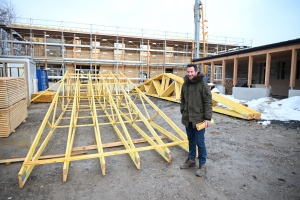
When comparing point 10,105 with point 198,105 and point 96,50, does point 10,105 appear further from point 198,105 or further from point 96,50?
point 96,50

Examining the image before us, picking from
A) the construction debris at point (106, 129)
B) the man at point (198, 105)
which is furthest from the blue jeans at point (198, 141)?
the construction debris at point (106, 129)

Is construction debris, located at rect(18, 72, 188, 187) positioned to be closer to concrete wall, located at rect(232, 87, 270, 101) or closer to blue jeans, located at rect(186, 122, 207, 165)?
blue jeans, located at rect(186, 122, 207, 165)

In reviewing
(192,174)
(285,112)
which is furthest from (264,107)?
(192,174)

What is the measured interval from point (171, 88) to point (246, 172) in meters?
8.37

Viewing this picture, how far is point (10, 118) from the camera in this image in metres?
5.21

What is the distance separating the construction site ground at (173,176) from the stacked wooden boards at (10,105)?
27.3 inches

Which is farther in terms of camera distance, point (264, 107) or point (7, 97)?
point (264, 107)

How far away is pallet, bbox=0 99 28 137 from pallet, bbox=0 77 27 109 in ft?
0.51

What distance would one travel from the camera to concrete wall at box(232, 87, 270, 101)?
34.7 feet

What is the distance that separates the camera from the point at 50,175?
3.04 meters

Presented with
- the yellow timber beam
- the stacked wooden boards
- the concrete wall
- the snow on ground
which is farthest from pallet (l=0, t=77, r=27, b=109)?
the concrete wall

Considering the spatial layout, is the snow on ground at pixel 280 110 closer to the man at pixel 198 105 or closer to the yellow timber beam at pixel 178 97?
the yellow timber beam at pixel 178 97

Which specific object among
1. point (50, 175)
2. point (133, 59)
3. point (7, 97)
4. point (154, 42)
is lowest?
point (50, 175)

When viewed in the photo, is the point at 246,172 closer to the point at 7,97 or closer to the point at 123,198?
the point at 123,198
